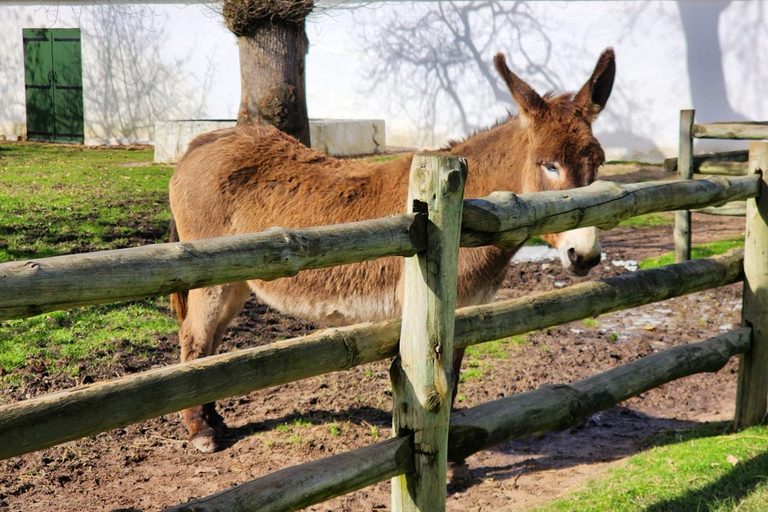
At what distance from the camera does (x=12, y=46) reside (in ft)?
59.1

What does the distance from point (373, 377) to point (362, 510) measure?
1.69 metres

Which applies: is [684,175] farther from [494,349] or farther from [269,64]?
[269,64]

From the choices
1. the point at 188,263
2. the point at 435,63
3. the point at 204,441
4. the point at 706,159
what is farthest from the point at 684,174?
the point at 435,63

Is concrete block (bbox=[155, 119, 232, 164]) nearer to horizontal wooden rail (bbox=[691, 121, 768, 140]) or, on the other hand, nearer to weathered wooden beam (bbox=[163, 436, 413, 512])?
horizontal wooden rail (bbox=[691, 121, 768, 140])

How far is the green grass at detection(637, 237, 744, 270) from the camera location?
802 centimetres

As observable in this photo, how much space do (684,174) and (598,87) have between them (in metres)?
4.43

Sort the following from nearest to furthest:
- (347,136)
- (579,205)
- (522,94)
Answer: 1. (579,205)
2. (522,94)
3. (347,136)

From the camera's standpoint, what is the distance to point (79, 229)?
7.57 metres

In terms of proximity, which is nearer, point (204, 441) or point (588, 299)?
point (588, 299)

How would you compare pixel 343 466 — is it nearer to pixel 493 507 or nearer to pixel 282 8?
pixel 493 507

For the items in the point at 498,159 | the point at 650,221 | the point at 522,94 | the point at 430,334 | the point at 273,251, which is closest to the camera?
the point at 273,251

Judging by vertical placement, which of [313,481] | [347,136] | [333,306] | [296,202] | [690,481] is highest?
[347,136]

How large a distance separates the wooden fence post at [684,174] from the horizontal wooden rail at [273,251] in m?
4.76

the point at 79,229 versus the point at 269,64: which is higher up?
the point at 269,64
